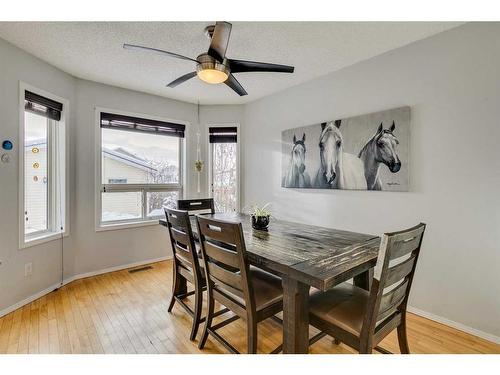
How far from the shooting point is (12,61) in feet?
7.52

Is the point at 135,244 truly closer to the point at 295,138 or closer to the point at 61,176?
the point at 61,176

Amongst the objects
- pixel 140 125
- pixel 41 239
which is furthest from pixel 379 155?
pixel 41 239

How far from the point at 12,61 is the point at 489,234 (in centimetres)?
432

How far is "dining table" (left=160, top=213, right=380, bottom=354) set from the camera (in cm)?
125

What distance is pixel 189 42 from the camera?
7.34ft

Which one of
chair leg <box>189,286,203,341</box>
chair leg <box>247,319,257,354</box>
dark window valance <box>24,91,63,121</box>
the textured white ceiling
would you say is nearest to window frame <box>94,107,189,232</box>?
dark window valance <box>24,91,63,121</box>

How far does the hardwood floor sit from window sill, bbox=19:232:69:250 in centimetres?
57

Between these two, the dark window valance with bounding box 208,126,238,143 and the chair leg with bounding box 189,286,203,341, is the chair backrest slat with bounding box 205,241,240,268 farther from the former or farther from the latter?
the dark window valance with bounding box 208,126,238,143

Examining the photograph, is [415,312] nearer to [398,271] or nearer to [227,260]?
[398,271]

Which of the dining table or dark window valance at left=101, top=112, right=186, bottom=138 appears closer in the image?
the dining table

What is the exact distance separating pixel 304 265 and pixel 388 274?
1.32 ft

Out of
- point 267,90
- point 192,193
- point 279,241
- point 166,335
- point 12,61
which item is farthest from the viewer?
point 192,193
